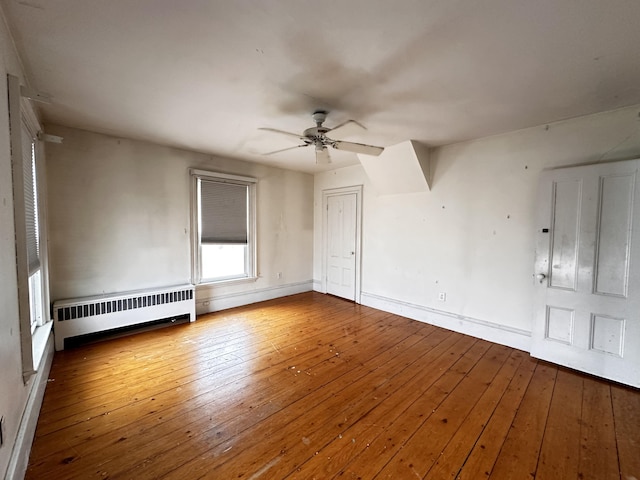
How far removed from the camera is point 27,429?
5.33 feet

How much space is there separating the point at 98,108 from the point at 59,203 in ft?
4.21

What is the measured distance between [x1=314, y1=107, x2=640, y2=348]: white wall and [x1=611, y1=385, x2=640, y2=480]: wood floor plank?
0.84m

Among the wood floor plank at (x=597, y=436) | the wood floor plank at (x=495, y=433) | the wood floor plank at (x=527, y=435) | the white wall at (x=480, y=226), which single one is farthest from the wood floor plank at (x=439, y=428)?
the white wall at (x=480, y=226)

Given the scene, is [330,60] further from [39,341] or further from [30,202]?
[39,341]

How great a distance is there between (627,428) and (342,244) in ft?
12.6

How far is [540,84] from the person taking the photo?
2.05m

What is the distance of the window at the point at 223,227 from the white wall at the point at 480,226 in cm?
223

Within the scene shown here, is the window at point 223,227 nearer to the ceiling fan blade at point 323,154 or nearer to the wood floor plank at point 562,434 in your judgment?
the ceiling fan blade at point 323,154

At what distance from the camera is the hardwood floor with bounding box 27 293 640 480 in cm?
158

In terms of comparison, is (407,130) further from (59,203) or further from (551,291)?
(59,203)

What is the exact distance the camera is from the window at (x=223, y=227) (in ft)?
13.5

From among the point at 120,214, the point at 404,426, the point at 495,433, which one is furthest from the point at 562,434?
the point at 120,214

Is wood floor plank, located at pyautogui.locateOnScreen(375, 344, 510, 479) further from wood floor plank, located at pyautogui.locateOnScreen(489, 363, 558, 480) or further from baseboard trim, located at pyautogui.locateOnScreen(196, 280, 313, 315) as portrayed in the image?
baseboard trim, located at pyautogui.locateOnScreen(196, 280, 313, 315)

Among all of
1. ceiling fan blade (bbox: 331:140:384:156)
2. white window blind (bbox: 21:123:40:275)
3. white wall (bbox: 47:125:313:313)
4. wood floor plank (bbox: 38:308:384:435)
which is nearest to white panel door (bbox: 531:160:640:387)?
ceiling fan blade (bbox: 331:140:384:156)
